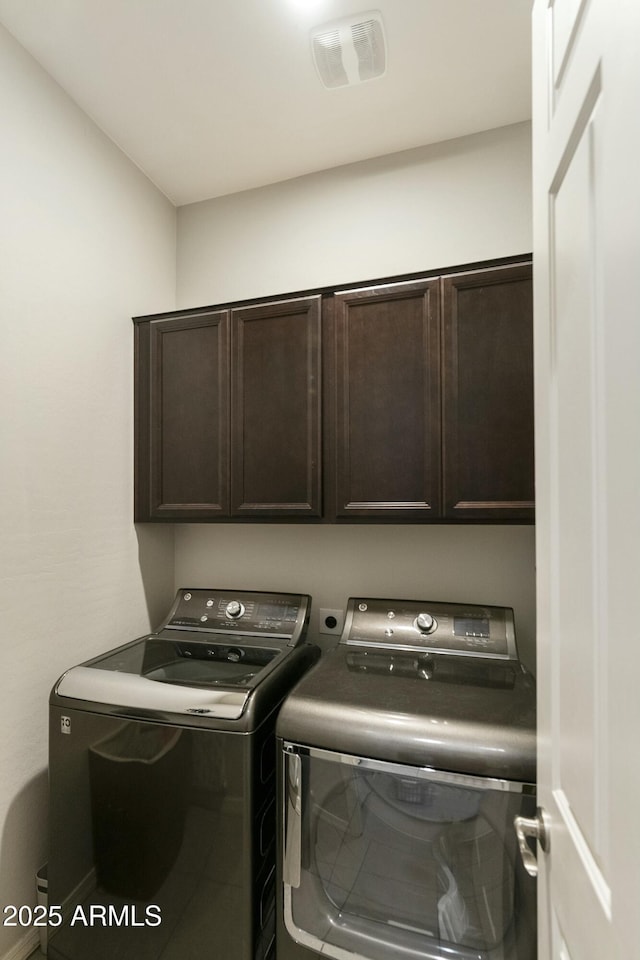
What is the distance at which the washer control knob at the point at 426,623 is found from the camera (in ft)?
5.40

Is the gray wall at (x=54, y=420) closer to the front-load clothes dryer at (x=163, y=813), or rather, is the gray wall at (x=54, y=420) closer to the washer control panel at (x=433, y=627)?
the front-load clothes dryer at (x=163, y=813)

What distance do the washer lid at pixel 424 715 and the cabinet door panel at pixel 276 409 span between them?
2.09ft

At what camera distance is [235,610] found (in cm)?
188

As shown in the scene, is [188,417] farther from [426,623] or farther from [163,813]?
[163,813]

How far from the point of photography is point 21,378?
145 centimetres

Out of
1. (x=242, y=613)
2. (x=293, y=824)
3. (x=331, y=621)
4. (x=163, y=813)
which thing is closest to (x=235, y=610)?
(x=242, y=613)

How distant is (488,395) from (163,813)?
159 centimetres

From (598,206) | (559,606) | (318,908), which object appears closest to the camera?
(598,206)

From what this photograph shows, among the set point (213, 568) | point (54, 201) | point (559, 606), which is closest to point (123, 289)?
point (54, 201)

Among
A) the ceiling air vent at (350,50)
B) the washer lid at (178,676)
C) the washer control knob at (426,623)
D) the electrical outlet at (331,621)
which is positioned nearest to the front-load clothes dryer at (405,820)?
the washer lid at (178,676)

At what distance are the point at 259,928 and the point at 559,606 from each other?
4.28 feet

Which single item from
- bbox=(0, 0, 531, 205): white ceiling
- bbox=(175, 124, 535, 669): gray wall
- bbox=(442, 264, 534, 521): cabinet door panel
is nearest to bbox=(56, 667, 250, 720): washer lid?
bbox=(175, 124, 535, 669): gray wall

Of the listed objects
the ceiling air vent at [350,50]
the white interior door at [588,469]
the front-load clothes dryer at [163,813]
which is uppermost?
the ceiling air vent at [350,50]

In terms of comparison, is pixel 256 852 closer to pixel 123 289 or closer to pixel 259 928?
pixel 259 928
